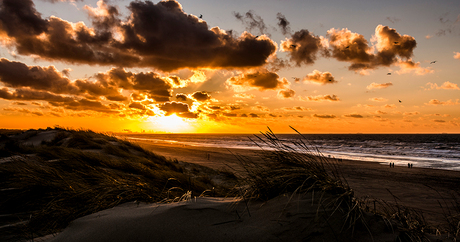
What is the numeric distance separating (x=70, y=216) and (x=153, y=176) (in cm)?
256

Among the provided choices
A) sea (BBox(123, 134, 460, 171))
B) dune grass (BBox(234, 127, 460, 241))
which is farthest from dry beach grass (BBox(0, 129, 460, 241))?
sea (BBox(123, 134, 460, 171))

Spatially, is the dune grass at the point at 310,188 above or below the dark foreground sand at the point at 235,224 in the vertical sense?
above

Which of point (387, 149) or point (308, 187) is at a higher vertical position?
point (308, 187)

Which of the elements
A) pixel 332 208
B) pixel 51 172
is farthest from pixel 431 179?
pixel 51 172

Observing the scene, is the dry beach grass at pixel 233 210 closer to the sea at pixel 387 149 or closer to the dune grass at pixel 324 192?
the dune grass at pixel 324 192

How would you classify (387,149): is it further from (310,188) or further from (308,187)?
(310,188)

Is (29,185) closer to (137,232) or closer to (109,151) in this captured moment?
(137,232)

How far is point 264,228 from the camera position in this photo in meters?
1.77

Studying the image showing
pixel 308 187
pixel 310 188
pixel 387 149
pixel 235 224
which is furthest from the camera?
pixel 387 149

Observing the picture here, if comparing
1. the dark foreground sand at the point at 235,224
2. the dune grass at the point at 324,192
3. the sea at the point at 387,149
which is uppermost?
the dune grass at the point at 324,192

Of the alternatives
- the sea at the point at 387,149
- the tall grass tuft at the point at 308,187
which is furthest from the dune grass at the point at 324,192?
the sea at the point at 387,149

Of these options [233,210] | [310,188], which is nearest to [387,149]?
[310,188]

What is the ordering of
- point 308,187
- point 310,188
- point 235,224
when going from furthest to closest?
point 308,187 → point 310,188 → point 235,224

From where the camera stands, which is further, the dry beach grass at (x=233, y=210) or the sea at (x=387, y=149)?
the sea at (x=387, y=149)
